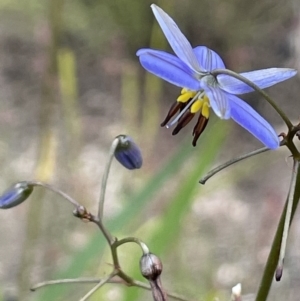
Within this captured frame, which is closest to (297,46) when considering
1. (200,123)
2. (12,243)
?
(12,243)

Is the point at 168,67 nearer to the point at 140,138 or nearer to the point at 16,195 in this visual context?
the point at 16,195

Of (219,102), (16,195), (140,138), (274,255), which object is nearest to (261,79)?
(219,102)

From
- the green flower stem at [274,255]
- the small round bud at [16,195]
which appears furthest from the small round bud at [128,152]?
the green flower stem at [274,255]

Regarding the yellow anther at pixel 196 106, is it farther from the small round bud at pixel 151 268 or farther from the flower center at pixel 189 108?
the small round bud at pixel 151 268

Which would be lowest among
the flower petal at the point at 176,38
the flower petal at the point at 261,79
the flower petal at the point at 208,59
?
the flower petal at the point at 261,79

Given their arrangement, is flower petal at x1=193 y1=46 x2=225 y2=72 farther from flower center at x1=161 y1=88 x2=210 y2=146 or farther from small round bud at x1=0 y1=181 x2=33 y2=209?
small round bud at x1=0 y1=181 x2=33 y2=209

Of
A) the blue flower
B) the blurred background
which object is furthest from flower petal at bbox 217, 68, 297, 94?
the blurred background
